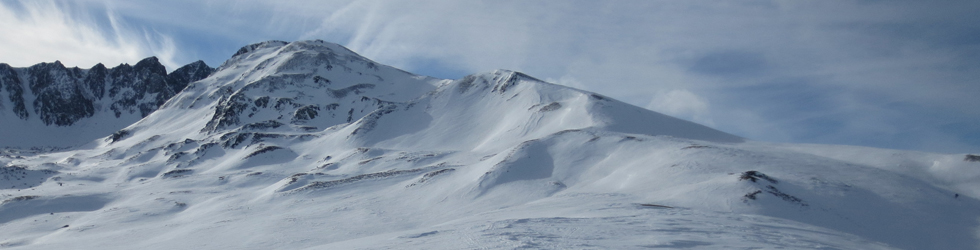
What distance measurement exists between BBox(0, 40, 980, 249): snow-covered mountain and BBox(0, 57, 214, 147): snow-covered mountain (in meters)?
84.8

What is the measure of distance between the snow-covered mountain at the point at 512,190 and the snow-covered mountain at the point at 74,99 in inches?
3340

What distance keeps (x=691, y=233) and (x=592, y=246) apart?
485 centimetres

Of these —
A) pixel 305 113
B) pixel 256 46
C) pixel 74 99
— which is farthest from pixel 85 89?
pixel 305 113

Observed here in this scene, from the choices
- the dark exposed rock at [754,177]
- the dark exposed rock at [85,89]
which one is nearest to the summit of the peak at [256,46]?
the dark exposed rock at [85,89]

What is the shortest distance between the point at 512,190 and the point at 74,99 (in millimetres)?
190668

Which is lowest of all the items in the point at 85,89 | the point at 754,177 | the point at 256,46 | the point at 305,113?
the point at 754,177

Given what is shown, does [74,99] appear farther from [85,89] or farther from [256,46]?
[256,46]

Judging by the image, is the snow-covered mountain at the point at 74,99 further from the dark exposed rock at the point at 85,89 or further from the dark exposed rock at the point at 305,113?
the dark exposed rock at the point at 305,113

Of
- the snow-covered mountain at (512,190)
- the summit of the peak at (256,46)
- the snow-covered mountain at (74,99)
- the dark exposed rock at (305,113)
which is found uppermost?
the summit of the peak at (256,46)

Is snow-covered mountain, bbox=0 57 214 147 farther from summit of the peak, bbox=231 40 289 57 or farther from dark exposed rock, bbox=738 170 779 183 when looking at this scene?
dark exposed rock, bbox=738 170 779 183

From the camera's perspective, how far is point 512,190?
37.2m

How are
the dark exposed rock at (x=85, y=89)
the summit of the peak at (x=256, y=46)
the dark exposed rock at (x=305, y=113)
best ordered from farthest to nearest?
the summit of the peak at (x=256, y=46) → the dark exposed rock at (x=85, y=89) → the dark exposed rock at (x=305, y=113)

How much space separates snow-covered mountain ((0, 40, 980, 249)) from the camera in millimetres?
21219

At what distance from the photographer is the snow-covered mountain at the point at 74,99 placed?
505 feet
